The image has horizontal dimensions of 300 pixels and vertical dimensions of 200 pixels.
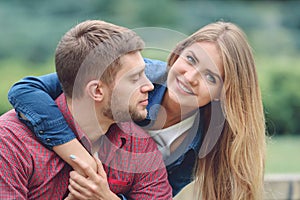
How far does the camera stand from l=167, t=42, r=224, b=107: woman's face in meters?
2.85

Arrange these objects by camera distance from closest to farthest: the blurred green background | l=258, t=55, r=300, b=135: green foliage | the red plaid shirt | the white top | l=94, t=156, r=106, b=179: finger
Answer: the red plaid shirt, l=94, t=156, r=106, b=179: finger, the white top, l=258, t=55, r=300, b=135: green foliage, the blurred green background

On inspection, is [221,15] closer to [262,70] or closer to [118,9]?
Result: [118,9]

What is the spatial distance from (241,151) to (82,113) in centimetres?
82

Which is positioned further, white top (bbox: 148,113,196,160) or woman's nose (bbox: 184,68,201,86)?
white top (bbox: 148,113,196,160)

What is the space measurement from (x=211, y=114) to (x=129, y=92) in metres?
0.67

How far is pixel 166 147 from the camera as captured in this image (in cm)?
297

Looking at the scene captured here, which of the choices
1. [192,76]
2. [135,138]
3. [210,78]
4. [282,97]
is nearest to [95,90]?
[135,138]

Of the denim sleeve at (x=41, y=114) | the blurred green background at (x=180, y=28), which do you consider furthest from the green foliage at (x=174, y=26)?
the denim sleeve at (x=41, y=114)

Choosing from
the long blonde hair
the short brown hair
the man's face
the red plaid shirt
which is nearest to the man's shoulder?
the red plaid shirt

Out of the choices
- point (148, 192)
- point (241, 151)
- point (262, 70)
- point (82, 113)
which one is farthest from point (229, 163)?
point (262, 70)

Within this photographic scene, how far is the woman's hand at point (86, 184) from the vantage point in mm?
2496

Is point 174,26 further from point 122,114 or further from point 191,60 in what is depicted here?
point 122,114

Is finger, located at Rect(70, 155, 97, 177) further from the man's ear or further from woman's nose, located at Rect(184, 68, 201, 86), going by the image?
woman's nose, located at Rect(184, 68, 201, 86)

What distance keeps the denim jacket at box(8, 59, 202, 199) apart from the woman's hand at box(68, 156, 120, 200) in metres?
0.13
